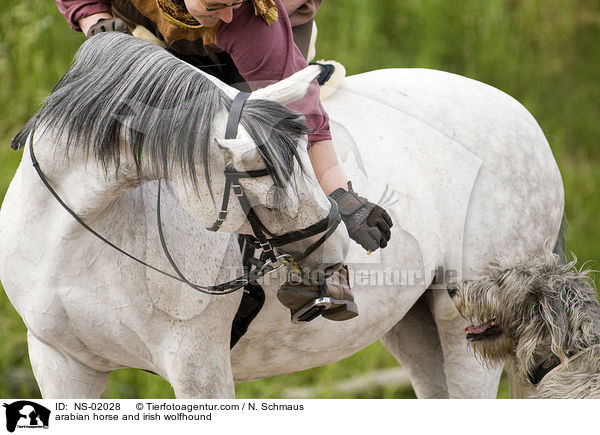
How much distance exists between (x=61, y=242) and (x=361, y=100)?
984 mm

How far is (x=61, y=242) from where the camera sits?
67.5 inches

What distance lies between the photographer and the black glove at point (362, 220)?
69.0 inches

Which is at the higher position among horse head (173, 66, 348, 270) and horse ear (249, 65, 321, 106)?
horse ear (249, 65, 321, 106)

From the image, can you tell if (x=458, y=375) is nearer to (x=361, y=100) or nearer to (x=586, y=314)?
(x=586, y=314)

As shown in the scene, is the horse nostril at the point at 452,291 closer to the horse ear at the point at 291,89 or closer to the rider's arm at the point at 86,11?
the horse ear at the point at 291,89

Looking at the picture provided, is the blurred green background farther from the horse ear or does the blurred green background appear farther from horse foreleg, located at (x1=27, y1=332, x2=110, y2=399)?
the horse ear

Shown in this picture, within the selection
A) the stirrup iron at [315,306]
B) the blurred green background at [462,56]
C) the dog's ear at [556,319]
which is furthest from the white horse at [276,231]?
the blurred green background at [462,56]

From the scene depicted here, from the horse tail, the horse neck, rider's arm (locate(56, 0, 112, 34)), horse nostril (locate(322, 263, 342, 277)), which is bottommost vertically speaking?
the horse tail

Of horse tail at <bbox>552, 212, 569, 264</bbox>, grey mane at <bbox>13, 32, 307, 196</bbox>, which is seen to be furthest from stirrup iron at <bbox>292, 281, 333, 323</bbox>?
horse tail at <bbox>552, 212, 569, 264</bbox>

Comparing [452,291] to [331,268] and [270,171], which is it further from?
[270,171]

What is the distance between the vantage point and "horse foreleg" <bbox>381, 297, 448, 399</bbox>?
8.44 feet
